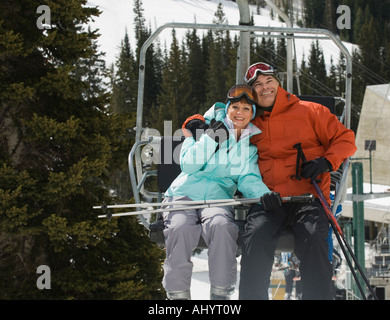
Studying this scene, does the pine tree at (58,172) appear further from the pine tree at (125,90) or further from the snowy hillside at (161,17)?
the snowy hillside at (161,17)

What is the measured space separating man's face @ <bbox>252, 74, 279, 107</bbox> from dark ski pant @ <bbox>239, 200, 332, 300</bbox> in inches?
26.8

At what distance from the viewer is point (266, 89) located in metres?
3.33

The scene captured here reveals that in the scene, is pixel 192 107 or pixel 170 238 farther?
pixel 192 107

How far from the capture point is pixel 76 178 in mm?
8648

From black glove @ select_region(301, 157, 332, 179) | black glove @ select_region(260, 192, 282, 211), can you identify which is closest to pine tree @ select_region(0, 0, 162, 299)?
black glove @ select_region(301, 157, 332, 179)

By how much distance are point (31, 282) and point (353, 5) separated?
72.8 m

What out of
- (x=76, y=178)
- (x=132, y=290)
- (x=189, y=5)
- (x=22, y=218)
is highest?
(x=189, y=5)

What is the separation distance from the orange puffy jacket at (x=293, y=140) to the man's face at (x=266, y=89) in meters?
0.04

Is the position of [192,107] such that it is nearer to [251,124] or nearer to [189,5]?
[251,124]

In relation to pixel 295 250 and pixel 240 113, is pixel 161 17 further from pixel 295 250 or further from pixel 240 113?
pixel 295 250

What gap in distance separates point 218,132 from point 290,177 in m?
0.51
